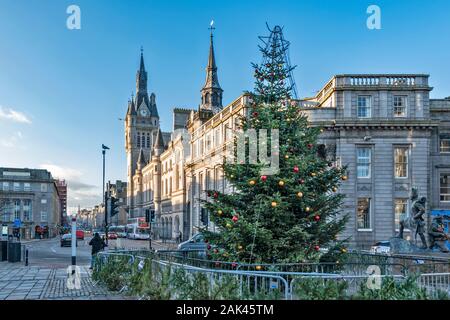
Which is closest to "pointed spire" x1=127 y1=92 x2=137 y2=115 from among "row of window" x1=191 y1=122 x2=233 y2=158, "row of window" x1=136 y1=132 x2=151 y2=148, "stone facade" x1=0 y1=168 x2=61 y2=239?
"row of window" x1=136 y1=132 x2=151 y2=148

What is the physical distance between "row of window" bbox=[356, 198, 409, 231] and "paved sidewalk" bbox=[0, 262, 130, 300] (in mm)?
25025

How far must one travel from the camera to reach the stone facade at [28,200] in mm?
100562

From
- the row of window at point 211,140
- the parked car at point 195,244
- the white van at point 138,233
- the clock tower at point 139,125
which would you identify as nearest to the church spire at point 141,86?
the clock tower at point 139,125

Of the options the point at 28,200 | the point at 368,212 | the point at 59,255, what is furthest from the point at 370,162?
the point at 28,200

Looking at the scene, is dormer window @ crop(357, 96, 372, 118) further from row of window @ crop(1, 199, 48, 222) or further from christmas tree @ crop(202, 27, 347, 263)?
row of window @ crop(1, 199, 48, 222)

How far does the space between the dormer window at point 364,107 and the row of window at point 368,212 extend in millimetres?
6959

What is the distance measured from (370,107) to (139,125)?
105 m

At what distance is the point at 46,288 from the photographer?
582 inches

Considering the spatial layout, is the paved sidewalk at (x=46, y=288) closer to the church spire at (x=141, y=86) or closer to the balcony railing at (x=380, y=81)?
the balcony railing at (x=380, y=81)

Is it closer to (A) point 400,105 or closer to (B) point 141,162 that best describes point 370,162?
(A) point 400,105

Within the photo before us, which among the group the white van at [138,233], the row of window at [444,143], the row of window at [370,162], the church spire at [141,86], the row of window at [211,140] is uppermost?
the church spire at [141,86]
